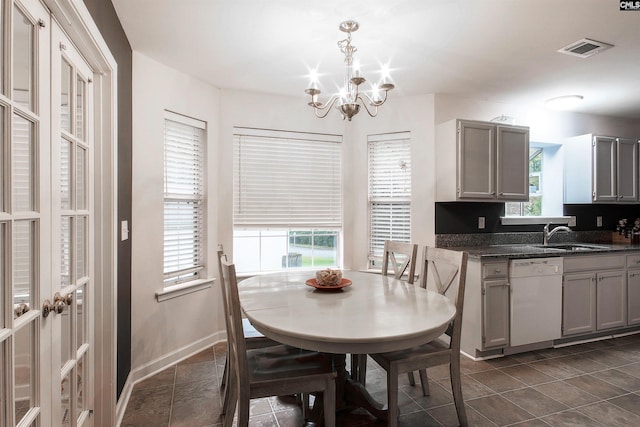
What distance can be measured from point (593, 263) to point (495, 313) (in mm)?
1262

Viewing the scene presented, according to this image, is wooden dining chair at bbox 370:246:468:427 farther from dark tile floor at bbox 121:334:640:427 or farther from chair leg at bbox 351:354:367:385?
chair leg at bbox 351:354:367:385

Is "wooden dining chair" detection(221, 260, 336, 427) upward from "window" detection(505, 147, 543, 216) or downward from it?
downward

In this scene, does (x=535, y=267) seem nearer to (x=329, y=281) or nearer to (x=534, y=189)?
(x=534, y=189)

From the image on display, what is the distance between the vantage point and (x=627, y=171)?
4.05m

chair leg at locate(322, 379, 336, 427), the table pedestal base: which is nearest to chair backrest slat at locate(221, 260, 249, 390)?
chair leg at locate(322, 379, 336, 427)

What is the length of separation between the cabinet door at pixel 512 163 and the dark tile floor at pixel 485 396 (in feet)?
5.17

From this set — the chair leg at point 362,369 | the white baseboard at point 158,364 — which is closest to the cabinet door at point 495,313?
the chair leg at point 362,369

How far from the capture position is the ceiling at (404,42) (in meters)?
2.09

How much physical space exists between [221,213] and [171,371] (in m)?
1.47

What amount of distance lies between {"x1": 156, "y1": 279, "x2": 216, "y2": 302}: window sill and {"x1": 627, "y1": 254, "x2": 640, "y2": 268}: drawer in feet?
14.0

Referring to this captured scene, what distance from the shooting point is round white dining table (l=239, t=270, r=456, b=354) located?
1.45 metres

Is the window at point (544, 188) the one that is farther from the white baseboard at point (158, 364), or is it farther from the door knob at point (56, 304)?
the door knob at point (56, 304)

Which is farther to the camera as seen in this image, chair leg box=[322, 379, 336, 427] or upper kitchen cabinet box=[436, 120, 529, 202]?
upper kitchen cabinet box=[436, 120, 529, 202]

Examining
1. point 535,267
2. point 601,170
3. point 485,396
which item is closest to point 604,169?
point 601,170
